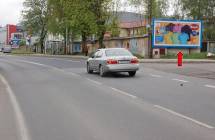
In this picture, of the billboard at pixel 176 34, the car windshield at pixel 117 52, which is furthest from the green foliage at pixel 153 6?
the car windshield at pixel 117 52

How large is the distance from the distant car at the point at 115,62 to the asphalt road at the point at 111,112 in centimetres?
443

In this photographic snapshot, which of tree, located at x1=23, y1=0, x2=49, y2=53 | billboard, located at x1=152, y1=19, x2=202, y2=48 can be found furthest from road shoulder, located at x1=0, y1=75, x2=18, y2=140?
tree, located at x1=23, y1=0, x2=49, y2=53

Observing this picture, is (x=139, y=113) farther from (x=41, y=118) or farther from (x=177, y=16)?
(x=177, y=16)

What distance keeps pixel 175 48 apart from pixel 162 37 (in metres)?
2.24

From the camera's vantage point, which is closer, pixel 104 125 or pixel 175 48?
pixel 104 125

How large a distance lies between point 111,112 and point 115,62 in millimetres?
11979

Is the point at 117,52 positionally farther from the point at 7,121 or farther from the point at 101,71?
the point at 7,121

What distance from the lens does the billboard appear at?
52.4 m

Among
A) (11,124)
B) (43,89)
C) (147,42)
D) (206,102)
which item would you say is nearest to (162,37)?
(147,42)

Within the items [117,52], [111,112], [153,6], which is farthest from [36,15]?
[111,112]

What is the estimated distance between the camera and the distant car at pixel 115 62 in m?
23.9

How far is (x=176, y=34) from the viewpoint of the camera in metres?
53.2

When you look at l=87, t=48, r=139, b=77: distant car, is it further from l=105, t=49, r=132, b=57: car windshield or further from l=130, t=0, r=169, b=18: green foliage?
l=130, t=0, r=169, b=18: green foliage

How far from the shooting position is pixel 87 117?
37.5ft
